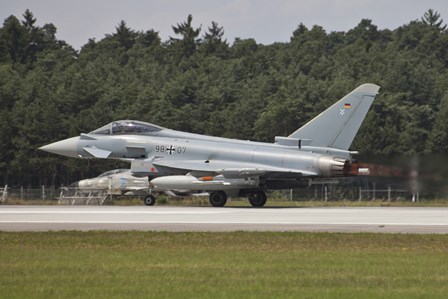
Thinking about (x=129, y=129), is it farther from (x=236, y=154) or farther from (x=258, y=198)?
(x=258, y=198)

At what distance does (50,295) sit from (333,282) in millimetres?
4145

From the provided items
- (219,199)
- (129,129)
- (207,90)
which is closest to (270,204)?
(219,199)

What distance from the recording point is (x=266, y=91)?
87.9 metres

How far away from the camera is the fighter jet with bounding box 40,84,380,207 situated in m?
37.5

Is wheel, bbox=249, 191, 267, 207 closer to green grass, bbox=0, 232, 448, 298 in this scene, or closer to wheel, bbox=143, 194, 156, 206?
wheel, bbox=143, 194, 156, 206

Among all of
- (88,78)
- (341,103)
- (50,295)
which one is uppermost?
(88,78)

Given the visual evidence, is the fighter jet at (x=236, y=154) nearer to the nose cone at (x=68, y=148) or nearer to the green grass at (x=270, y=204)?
the nose cone at (x=68, y=148)

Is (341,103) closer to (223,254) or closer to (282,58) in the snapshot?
(223,254)

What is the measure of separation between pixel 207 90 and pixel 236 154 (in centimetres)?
5337

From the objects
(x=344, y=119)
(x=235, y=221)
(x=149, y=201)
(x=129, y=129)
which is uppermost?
(x=344, y=119)

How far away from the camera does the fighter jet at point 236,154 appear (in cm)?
3747

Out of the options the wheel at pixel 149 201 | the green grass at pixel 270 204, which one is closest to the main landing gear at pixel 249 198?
the green grass at pixel 270 204

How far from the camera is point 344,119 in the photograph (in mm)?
37469

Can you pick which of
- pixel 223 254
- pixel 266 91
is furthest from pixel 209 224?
pixel 266 91
